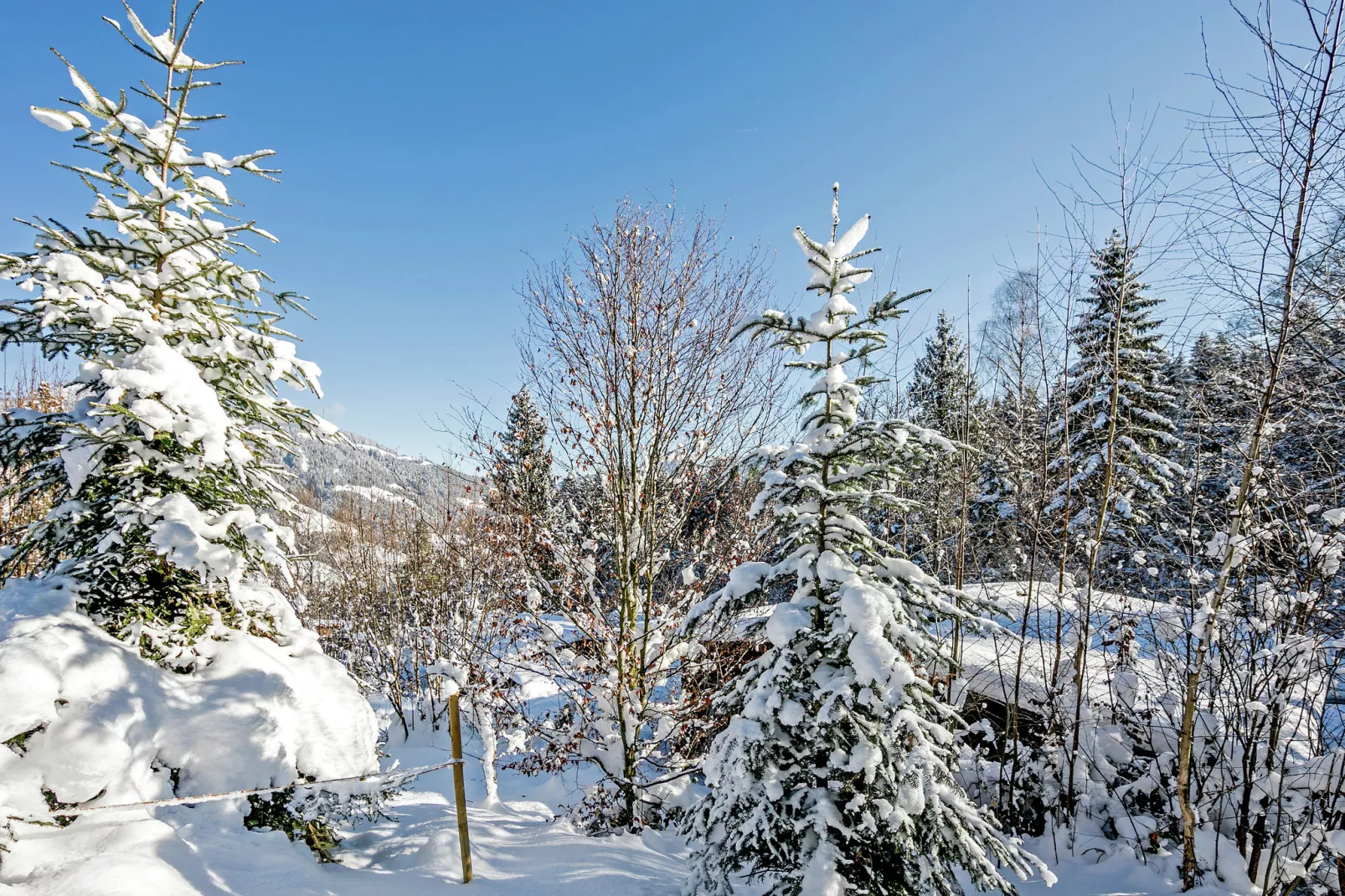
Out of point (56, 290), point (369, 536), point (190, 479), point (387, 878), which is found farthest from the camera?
point (369, 536)

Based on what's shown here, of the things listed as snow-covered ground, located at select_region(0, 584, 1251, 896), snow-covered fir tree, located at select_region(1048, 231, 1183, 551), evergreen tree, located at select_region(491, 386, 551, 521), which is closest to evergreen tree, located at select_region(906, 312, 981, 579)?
snow-covered fir tree, located at select_region(1048, 231, 1183, 551)

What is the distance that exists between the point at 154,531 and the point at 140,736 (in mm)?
1272

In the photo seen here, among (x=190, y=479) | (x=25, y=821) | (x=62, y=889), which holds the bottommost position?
(x=62, y=889)

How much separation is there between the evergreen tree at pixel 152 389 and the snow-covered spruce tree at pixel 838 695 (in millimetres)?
3540

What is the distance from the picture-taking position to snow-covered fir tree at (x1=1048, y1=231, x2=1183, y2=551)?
511 centimetres

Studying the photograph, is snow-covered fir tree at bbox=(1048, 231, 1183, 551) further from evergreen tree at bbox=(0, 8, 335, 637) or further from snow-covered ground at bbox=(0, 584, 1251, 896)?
evergreen tree at bbox=(0, 8, 335, 637)

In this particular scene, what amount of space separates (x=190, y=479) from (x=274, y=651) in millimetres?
1483

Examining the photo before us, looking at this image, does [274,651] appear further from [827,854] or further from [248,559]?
[827,854]

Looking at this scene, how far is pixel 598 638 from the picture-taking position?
229 inches

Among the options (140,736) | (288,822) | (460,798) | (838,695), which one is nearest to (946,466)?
(838,695)

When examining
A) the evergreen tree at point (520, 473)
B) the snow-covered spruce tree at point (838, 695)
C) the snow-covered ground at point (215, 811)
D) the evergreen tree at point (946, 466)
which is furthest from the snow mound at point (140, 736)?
the evergreen tree at point (946, 466)

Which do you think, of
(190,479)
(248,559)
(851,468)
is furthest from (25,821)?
(851,468)

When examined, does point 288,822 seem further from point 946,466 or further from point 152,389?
point 946,466

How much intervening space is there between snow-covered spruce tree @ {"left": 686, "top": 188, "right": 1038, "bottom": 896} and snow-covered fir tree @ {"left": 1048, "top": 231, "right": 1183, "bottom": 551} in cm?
300
